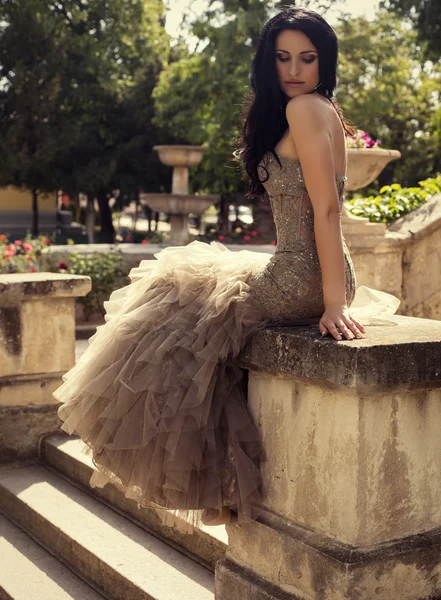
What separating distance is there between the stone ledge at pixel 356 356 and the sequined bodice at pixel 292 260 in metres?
0.11

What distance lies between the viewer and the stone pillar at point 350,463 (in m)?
2.79

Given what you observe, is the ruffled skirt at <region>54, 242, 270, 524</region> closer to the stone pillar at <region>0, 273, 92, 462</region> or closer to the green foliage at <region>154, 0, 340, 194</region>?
the stone pillar at <region>0, 273, 92, 462</region>

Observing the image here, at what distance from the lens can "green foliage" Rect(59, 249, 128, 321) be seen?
9.84 metres

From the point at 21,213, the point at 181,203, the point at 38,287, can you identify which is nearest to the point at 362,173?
the point at 38,287

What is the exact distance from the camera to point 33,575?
14.2ft

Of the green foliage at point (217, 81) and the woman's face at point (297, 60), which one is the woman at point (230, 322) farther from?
the green foliage at point (217, 81)

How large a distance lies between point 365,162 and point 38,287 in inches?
135

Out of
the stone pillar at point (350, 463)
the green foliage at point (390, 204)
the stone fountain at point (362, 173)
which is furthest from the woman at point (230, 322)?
the green foliage at point (390, 204)

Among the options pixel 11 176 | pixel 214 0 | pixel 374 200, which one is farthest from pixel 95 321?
pixel 11 176

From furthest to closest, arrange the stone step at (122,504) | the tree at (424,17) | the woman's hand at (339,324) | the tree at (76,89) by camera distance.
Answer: the tree at (76,89) → the tree at (424,17) → the stone step at (122,504) → the woman's hand at (339,324)

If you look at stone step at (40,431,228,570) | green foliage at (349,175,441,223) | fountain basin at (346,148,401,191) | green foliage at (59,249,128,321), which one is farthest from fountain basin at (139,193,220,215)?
stone step at (40,431,228,570)

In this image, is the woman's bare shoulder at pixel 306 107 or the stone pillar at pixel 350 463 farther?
the woman's bare shoulder at pixel 306 107

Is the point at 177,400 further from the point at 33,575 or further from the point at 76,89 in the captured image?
the point at 76,89

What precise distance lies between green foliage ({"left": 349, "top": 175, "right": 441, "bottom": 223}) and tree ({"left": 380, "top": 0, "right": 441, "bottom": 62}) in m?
15.9
